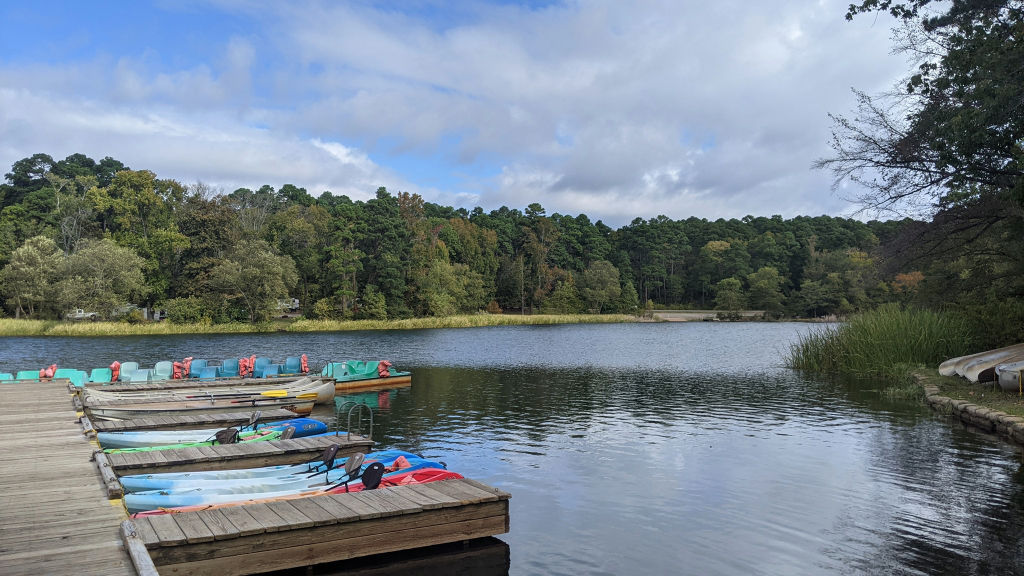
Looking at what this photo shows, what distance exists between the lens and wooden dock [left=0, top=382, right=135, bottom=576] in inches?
236

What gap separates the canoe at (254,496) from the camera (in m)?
8.31

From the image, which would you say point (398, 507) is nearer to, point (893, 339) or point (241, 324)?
point (893, 339)

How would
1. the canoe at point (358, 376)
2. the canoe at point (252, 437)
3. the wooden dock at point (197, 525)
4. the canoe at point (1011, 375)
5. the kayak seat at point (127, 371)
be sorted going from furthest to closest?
the canoe at point (358, 376)
the kayak seat at point (127, 371)
the canoe at point (1011, 375)
the canoe at point (252, 437)
the wooden dock at point (197, 525)

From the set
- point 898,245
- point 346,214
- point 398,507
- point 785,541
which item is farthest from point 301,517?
point 346,214

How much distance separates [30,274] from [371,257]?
100 feet

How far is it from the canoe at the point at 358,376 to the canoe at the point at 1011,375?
1914 centimetres

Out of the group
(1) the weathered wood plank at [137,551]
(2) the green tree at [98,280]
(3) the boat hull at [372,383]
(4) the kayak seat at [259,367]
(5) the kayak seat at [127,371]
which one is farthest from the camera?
(2) the green tree at [98,280]

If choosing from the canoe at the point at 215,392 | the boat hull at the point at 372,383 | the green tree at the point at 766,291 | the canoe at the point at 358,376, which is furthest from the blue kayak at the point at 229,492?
the green tree at the point at 766,291

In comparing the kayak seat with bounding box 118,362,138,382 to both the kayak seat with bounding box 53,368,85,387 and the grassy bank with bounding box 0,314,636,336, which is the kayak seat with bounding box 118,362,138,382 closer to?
the kayak seat with bounding box 53,368,85,387

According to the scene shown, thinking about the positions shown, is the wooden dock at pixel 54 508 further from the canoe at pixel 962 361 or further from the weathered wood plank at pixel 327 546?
the canoe at pixel 962 361

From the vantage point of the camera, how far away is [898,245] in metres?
22.6

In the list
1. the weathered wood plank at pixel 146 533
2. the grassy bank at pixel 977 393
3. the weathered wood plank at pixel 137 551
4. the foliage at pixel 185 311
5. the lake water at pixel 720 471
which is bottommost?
the lake water at pixel 720 471

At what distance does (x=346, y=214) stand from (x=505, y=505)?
6813 cm

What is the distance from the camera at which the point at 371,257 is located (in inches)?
2913
